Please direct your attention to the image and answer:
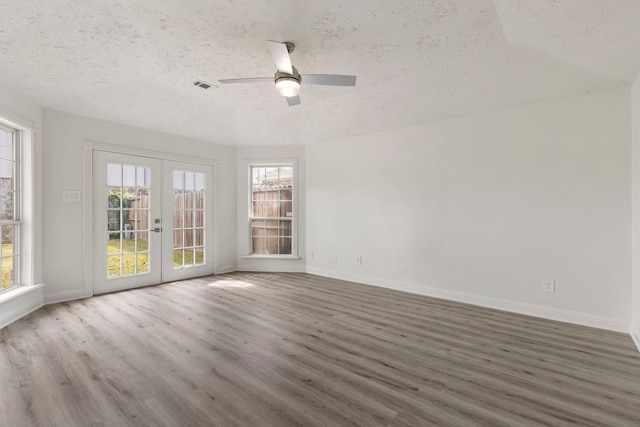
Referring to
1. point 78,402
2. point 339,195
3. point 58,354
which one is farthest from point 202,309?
point 339,195

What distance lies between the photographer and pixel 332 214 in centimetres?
569

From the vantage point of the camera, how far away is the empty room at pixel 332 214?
219cm

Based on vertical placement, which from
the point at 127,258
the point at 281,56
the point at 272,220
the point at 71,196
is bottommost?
the point at 127,258

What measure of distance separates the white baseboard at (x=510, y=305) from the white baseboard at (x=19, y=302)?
14.2 ft

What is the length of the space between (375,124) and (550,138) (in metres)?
2.22

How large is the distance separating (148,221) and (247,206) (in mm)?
1816

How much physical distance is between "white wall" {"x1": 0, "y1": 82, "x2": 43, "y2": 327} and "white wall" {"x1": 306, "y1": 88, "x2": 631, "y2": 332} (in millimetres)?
4193

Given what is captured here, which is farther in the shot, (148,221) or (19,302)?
(148,221)

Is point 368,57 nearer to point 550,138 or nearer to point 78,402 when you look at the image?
point 550,138

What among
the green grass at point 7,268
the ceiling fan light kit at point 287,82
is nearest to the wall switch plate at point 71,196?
the green grass at point 7,268

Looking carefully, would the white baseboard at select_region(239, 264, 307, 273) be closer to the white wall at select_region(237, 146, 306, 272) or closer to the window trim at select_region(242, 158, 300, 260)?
the white wall at select_region(237, 146, 306, 272)

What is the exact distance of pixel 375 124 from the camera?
481cm

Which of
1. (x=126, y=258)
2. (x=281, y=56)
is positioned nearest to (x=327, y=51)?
(x=281, y=56)

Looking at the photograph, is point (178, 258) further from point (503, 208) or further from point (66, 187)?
point (503, 208)
